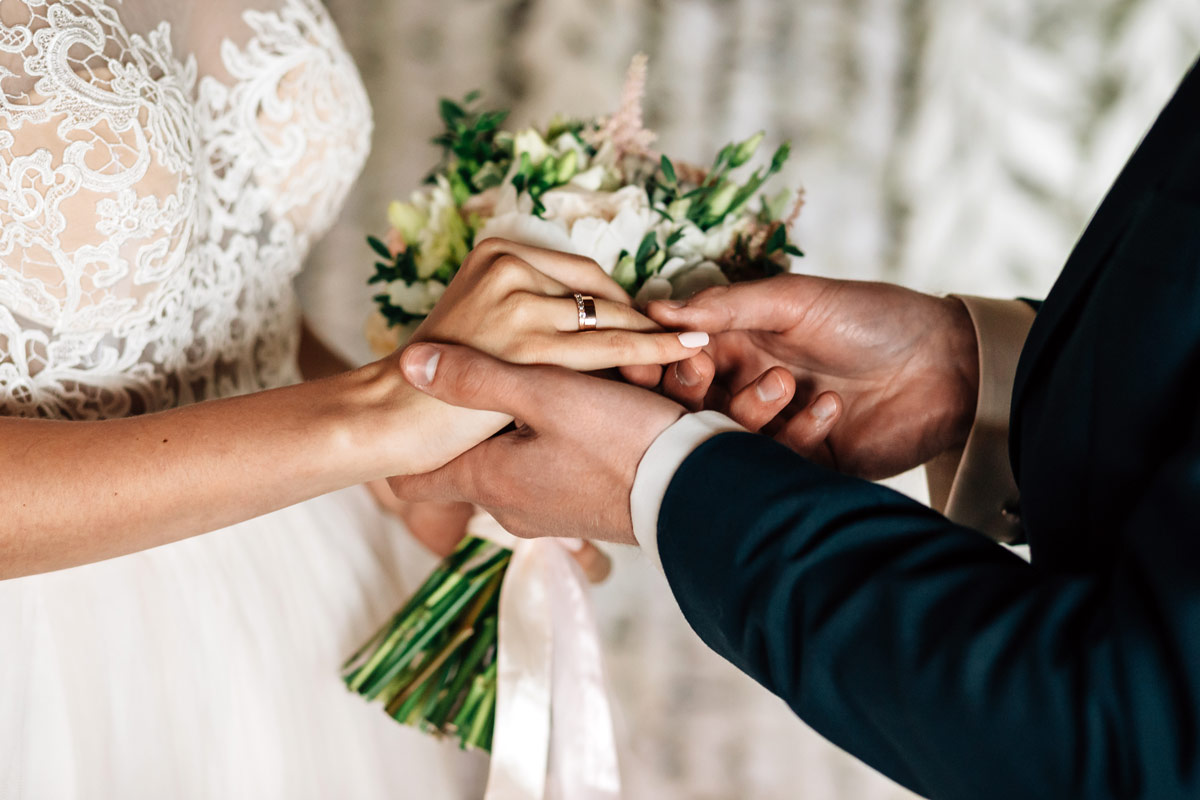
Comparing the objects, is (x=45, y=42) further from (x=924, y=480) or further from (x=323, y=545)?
(x=924, y=480)

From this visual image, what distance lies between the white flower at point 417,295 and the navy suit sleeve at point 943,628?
0.50 m

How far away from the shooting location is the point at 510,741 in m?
1.16

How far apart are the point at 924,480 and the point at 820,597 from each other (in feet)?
2.75

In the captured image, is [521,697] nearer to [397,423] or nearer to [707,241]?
[397,423]

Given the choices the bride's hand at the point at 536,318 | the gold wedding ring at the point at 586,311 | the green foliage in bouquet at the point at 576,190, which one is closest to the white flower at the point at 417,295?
the green foliage in bouquet at the point at 576,190

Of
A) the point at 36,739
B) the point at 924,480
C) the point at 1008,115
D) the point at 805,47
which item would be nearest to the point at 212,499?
the point at 36,739

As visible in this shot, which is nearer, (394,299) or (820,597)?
(820,597)

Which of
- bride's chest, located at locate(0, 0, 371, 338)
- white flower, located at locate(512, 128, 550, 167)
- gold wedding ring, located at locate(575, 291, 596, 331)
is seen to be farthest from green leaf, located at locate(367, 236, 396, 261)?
gold wedding ring, located at locate(575, 291, 596, 331)

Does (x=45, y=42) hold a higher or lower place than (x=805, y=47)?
lower

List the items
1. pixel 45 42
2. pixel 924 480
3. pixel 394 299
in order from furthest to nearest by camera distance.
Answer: pixel 924 480, pixel 394 299, pixel 45 42

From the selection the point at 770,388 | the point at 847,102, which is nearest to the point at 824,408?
the point at 770,388

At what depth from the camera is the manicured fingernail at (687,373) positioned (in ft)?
3.19

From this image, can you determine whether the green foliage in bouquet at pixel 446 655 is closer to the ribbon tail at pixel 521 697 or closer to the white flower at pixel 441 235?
the ribbon tail at pixel 521 697

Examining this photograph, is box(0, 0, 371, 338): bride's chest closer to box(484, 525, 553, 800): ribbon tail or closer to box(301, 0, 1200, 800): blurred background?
box(484, 525, 553, 800): ribbon tail
